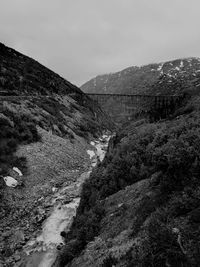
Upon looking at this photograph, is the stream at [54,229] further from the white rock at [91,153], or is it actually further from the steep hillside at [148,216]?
the white rock at [91,153]

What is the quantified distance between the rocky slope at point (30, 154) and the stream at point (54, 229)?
0.55m

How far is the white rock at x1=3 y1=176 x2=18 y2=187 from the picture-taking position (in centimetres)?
2083

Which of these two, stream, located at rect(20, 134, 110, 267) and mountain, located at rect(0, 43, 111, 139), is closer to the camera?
stream, located at rect(20, 134, 110, 267)

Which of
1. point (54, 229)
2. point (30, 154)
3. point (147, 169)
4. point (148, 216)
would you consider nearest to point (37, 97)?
point (30, 154)

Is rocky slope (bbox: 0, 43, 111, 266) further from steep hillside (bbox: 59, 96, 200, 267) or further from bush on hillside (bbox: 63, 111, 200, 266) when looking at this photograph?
steep hillside (bbox: 59, 96, 200, 267)

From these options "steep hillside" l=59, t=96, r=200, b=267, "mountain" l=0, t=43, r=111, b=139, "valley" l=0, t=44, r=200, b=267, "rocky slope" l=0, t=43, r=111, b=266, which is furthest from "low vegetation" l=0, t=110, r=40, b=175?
"steep hillside" l=59, t=96, r=200, b=267

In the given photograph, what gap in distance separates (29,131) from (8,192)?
1154 cm

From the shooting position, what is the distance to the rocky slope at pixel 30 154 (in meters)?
16.3

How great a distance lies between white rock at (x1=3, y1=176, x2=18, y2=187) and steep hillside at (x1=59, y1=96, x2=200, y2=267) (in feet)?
28.2

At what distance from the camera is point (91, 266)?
8633 millimetres

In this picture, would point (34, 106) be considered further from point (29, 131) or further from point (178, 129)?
point (178, 129)

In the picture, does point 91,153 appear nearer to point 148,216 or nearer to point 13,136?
point 13,136

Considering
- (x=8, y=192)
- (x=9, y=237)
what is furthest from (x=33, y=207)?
(x=9, y=237)

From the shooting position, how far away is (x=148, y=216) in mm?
9078
